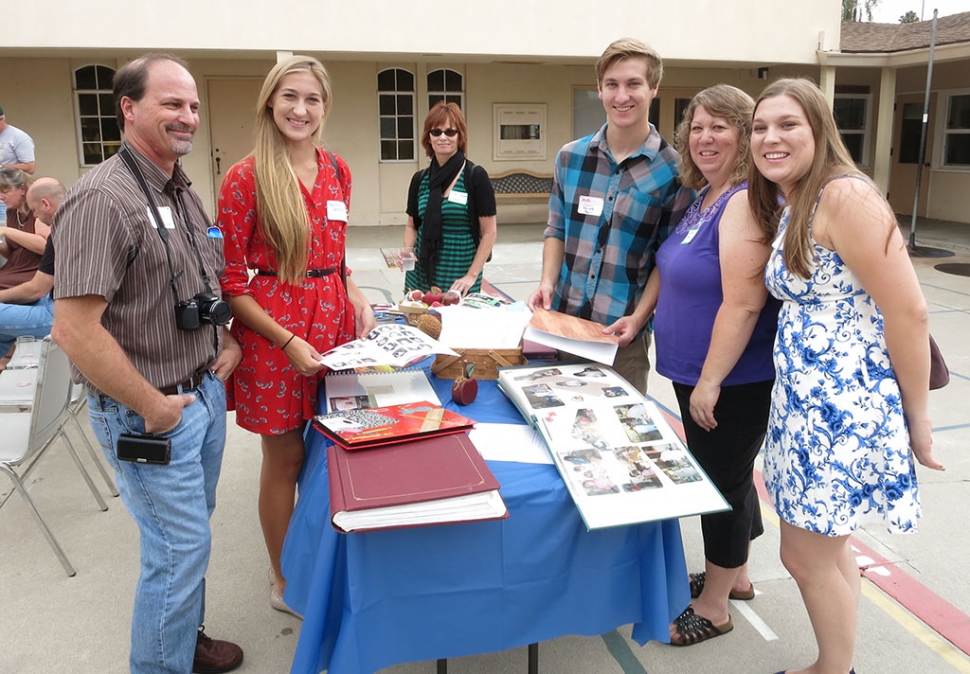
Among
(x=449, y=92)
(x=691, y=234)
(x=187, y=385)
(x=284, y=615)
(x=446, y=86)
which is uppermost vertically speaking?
(x=446, y=86)

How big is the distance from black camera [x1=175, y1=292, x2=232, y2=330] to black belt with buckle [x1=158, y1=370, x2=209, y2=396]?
145 millimetres

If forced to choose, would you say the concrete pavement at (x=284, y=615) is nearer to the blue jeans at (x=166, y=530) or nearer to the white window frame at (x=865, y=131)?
the blue jeans at (x=166, y=530)

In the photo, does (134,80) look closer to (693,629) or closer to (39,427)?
(39,427)

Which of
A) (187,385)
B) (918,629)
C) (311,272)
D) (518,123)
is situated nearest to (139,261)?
(187,385)

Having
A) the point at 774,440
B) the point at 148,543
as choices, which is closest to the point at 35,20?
the point at 148,543

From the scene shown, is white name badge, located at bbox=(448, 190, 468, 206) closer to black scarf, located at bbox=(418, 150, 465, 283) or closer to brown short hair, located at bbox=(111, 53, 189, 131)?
black scarf, located at bbox=(418, 150, 465, 283)

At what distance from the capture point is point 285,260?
6.86 ft

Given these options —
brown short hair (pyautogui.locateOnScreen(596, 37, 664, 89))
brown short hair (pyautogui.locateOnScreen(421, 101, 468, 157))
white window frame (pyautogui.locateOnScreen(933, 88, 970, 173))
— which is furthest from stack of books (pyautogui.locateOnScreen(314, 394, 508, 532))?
white window frame (pyautogui.locateOnScreen(933, 88, 970, 173))

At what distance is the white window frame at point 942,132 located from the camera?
13734 mm

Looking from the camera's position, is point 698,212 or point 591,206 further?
point 591,206

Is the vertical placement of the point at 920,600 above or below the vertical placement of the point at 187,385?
below

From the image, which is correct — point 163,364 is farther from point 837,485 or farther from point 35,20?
point 35,20

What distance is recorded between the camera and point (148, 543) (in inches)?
70.8

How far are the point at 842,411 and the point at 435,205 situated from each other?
2691mm
